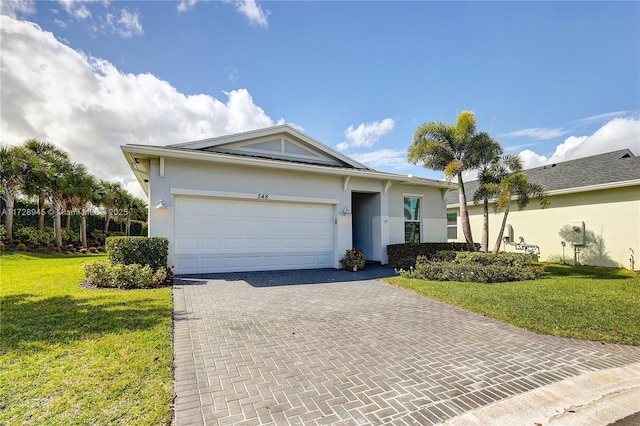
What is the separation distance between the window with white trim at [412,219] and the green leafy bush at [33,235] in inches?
881

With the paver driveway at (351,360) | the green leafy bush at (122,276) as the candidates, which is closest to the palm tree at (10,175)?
the green leafy bush at (122,276)

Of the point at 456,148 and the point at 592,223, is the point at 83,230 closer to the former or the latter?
the point at 456,148

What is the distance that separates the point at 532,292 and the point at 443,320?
4007 mm

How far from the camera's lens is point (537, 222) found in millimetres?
15570

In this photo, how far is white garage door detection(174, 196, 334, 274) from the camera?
9.89 metres

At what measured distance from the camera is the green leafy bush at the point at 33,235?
18.4 m

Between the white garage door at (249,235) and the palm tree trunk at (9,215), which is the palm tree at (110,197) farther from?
the white garage door at (249,235)

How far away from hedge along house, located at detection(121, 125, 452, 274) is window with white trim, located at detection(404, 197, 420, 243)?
0.08 metres

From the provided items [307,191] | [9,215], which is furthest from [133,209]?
[307,191]

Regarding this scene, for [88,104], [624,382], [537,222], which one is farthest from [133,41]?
[537,222]

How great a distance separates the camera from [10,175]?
17.3 meters

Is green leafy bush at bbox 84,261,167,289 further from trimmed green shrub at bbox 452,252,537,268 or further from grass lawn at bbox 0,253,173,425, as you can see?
trimmed green shrub at bbox 452,252,537,268

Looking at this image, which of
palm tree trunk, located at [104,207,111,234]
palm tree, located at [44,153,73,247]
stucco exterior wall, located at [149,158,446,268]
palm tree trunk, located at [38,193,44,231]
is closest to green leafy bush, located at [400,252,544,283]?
stucco exterior wall, located at [149,158,446,268]

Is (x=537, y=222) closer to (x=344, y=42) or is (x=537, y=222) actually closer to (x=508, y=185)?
Answer: (x=508, y=185)
